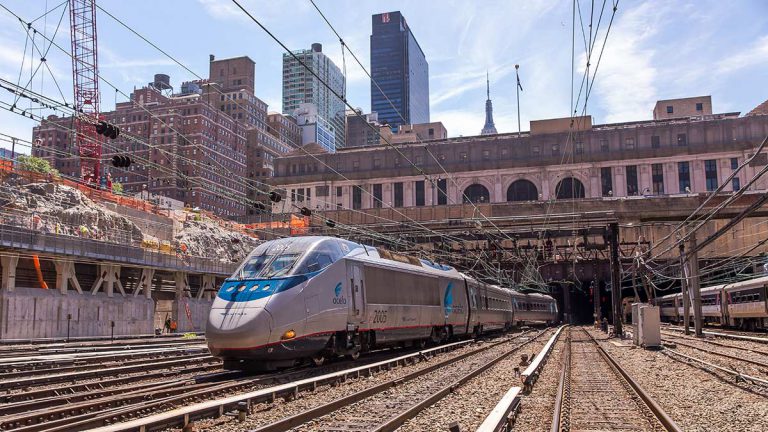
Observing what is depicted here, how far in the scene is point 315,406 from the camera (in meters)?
11.2

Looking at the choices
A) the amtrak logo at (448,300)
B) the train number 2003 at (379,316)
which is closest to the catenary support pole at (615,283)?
the amtrak logo at (448,300)

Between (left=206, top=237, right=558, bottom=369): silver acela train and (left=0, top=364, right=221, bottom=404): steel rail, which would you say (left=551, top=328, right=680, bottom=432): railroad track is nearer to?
(left=206, top=237, right=558, bottom=369): silver acela train

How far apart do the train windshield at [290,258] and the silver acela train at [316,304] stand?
27 mm

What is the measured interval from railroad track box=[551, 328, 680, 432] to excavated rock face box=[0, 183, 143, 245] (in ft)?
141

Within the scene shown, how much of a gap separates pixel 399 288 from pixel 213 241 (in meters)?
56.5

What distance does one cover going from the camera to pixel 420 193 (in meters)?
103

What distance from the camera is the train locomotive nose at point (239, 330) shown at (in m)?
14.9

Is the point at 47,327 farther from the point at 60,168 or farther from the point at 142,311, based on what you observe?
the point at 60,168

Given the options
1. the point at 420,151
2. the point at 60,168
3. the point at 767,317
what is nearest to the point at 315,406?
the point at 767,317

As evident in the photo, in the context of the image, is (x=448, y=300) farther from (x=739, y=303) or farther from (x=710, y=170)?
(x=710, y=170)

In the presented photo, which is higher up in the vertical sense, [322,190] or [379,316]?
[322,190]

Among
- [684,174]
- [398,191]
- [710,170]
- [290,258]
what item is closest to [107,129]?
[290,258]

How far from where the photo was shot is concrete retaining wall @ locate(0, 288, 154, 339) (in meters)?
35.9

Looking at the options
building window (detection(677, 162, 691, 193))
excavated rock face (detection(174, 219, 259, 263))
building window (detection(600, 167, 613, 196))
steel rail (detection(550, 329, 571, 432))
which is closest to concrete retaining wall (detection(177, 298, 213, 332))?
excavated rock face (detection(174, 219, 259, 263))
